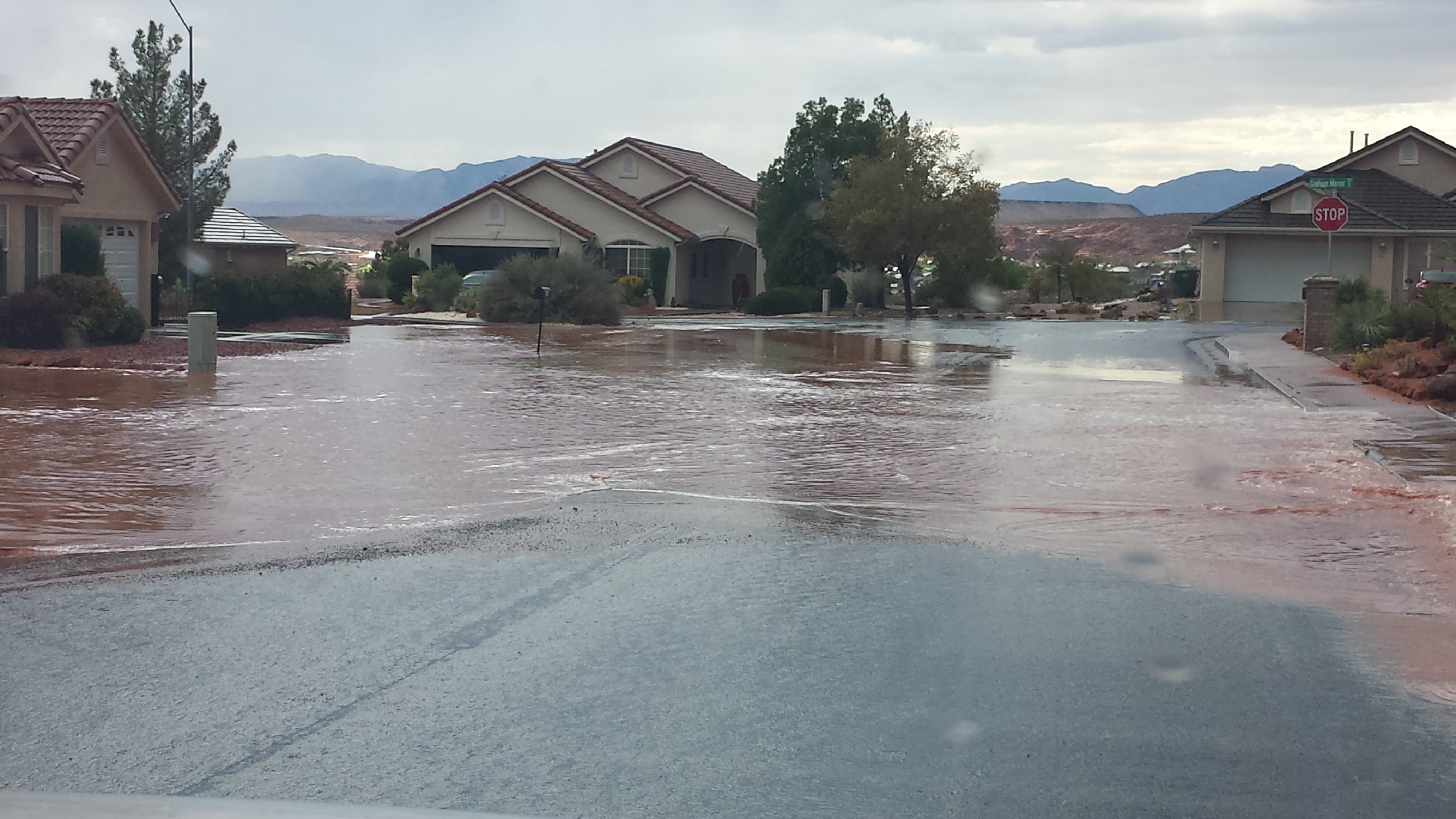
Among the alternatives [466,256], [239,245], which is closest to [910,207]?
[466,256]

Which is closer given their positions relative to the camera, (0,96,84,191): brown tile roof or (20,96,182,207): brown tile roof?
(0,96,84,191): brown tile roof

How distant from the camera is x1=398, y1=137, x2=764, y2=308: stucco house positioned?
5375 cm

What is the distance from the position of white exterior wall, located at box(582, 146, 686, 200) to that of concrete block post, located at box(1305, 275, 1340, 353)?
33615 millimetres

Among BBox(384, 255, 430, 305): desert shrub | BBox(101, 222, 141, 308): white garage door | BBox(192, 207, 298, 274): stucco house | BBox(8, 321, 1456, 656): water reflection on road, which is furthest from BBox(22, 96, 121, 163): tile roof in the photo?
BBox(384, 255, 430, 305): desert shrub

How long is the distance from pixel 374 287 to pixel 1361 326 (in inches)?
1586

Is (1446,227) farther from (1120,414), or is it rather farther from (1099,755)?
(1099,755)

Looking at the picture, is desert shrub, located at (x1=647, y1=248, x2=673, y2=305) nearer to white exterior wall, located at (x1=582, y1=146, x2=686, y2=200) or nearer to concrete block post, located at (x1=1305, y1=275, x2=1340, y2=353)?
white exterior wall, located at (x1=582, y1=146, x2=686, y2=200)

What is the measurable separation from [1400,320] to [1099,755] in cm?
2127

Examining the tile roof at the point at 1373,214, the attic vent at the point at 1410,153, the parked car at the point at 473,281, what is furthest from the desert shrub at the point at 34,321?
the attic vent at the point at 1410,153

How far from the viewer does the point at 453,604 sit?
7980 millimetres

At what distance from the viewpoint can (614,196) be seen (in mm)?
55062

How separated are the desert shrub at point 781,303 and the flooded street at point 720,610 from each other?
33.2 meters

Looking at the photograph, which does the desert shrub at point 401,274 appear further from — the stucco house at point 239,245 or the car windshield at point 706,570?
the car windshield at point 706,570

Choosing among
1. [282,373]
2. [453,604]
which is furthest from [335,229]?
[453,604]
